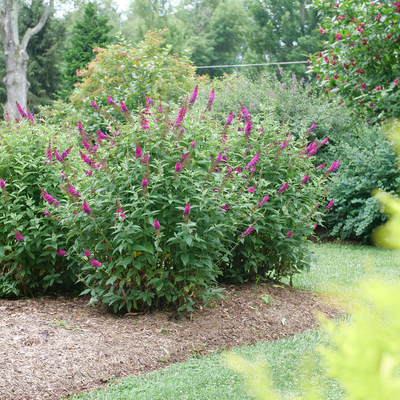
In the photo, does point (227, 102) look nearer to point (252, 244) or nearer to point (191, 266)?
point (252, 244)

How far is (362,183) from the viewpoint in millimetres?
9250

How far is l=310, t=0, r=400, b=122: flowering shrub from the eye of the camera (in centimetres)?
790

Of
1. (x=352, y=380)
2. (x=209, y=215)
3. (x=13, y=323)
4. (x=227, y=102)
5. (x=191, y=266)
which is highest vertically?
(x=227, y=102)

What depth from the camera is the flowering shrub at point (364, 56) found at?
7898 mm

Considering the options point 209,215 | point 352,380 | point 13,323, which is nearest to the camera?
point 352,380

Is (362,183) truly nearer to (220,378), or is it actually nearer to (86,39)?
(220,378)

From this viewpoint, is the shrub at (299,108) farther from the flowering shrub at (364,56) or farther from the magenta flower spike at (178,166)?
the magenta flower spike at (178,166)

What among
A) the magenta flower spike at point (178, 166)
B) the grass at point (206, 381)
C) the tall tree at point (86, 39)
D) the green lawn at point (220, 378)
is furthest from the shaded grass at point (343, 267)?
the tall tree at point (86, 39)

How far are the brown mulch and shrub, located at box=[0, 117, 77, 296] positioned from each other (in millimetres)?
289

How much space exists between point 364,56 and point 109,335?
287 inches

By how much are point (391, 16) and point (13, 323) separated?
7.57 meters

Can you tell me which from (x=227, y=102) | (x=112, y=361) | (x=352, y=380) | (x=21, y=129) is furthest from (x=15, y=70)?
(x=352, y=380)

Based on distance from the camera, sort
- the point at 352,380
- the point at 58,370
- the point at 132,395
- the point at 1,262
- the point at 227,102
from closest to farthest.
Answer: the point at 352,380 < the point at 132,395 < the point at 58,370 < the point at 1,262 < the point at 227,102

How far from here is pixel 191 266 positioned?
3.89 m
